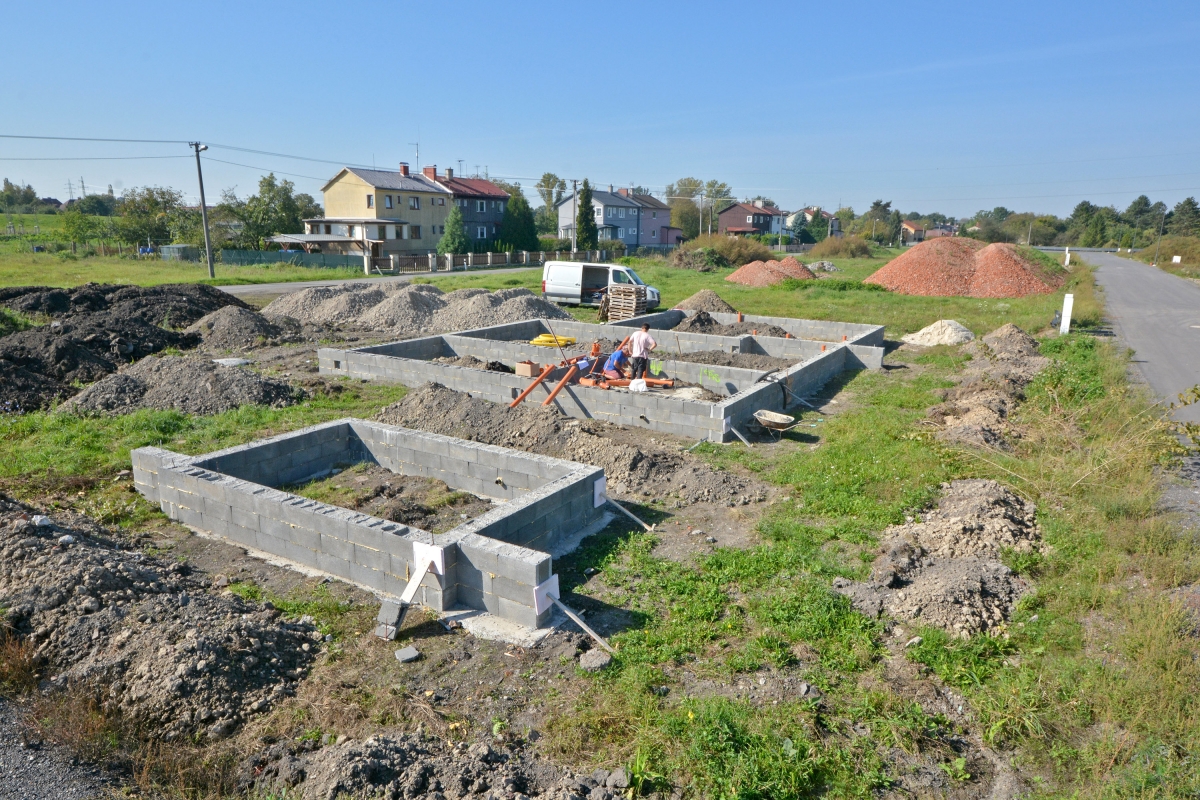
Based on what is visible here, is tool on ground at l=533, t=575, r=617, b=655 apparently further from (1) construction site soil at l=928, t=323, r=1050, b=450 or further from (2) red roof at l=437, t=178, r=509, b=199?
(2) red roof at l=437, t=178, r=509, b=199

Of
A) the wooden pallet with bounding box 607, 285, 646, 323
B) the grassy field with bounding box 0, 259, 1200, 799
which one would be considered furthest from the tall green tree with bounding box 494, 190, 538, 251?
the grassy field with bounding box 0, 259, 1200, 799

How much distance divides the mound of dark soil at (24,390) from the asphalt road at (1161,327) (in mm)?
18942

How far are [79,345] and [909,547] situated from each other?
16526mm

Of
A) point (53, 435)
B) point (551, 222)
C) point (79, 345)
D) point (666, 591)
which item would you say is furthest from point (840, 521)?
point (551, 222)

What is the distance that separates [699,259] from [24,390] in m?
39.5

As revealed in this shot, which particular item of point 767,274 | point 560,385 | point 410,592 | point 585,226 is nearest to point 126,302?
point 560,385

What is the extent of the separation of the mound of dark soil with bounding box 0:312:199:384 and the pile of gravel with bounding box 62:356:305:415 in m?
2.83

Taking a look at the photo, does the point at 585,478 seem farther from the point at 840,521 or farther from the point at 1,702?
the point at 1,702

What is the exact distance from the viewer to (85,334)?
1655 centimetres

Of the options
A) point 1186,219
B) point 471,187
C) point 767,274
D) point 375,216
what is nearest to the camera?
point 767,274

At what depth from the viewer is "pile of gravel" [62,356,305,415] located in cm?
1162

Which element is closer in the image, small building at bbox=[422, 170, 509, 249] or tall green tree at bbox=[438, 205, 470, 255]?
tall green tree at bbox=[438, 205, 470, 255]

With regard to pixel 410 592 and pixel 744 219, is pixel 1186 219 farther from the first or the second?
pixel 410 592

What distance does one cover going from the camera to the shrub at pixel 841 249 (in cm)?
6191
